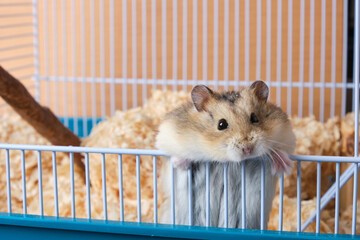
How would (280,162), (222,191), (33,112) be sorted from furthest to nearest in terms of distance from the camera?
1. (33,112)
2. (222,191)
3. (280,162)

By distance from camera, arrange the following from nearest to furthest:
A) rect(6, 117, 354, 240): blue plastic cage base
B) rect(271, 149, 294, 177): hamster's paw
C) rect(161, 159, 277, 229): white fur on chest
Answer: rect(6, 117, 354, 240): blue plastic cage base → rect(271, 149, 294, 177): hamster's paw → rect(161, 159, 277, 229): white fur on chest

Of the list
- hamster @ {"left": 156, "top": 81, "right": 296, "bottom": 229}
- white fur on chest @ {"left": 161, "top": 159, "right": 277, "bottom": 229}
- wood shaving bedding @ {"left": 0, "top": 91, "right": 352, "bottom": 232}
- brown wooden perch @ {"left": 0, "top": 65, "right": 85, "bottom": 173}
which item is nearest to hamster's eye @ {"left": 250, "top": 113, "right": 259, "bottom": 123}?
hamster @ {"left": 156, "top": 81, "right": 296, "bottom": 229}

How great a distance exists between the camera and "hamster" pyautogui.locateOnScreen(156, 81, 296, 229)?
53.5 inches

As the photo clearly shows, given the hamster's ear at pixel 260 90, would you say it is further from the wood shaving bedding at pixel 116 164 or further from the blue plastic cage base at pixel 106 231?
the wood shaving bedding at pixel 116 164

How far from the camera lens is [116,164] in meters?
2.11

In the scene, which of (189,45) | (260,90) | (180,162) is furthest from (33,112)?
(189,45)

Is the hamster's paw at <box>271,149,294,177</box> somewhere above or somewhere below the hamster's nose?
below

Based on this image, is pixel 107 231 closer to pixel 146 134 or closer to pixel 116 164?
pixel 116 164

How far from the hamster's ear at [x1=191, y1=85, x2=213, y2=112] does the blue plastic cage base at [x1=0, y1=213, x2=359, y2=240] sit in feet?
1.07

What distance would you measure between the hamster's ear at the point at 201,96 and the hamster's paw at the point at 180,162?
14cm

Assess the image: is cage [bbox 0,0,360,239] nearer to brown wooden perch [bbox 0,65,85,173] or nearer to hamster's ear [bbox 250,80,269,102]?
brown wooden perch [bbox 0,65,85,173]

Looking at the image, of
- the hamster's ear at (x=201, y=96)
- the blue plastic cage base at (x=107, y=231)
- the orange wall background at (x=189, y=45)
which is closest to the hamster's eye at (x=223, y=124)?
the hamster's ear at (x=201, y=96)

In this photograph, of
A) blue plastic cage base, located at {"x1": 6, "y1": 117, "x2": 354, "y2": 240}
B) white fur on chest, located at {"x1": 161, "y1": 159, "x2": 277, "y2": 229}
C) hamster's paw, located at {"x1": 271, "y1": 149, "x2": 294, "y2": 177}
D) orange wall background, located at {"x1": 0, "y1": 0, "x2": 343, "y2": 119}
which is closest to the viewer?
→ blue plastic cage base, located at {"x1": 6, "y1": 117, "x2": 354, "y2": 240}

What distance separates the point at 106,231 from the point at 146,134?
0.90 meters
